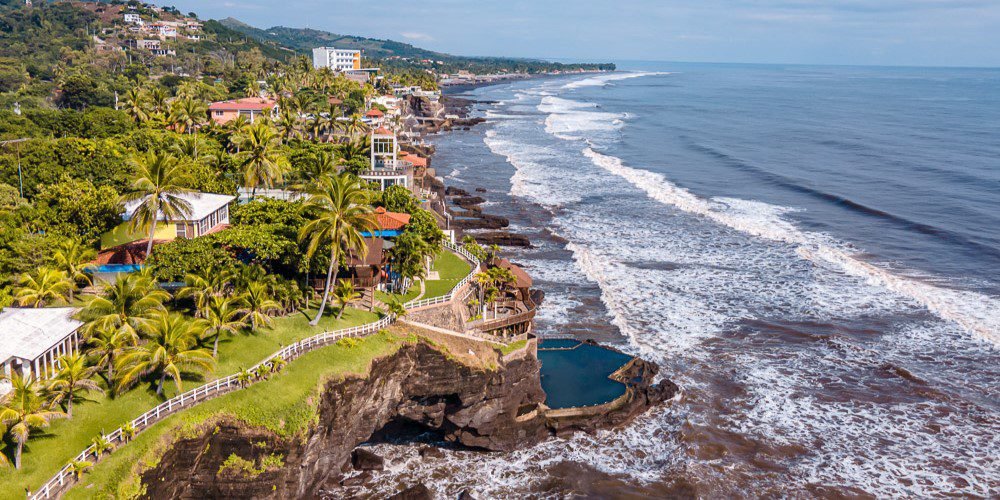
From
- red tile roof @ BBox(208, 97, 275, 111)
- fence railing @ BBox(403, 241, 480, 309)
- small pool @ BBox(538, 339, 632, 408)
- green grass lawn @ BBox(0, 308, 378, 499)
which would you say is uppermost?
red tile roof @ BBox(208, 97, 275, 111)

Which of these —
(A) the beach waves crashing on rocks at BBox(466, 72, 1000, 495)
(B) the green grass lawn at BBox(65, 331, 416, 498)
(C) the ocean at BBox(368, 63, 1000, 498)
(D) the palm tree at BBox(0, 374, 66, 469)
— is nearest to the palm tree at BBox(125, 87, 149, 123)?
(C) the ocean at BBox(368, 63, 1000, 498)

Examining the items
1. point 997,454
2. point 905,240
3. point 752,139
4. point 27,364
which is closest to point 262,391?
point 27,364

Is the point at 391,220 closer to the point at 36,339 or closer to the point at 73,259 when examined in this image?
the point at 73,259

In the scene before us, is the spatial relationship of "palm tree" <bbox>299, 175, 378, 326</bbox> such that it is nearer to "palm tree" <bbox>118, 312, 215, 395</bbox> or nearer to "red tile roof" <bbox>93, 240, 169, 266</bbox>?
"palm tree" <bbox>118, 312, 215, 395</bbox>

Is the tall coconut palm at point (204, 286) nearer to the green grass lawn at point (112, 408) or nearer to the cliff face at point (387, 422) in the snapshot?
the green grass lawn at point (112, 408)

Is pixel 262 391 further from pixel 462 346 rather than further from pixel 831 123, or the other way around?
pixel 831 123
